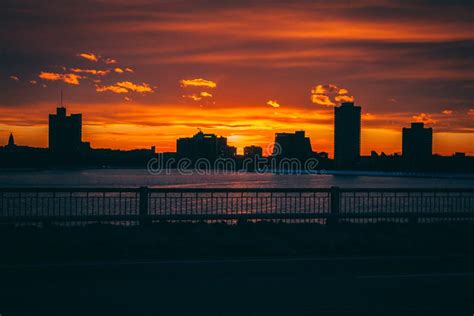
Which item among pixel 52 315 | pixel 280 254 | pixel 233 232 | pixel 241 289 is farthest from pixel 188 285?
pixel 233 232

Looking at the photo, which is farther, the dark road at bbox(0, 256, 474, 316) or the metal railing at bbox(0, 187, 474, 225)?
the metal railing at bbox(0, 187, 474, 225)

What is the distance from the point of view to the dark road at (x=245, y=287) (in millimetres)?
8609

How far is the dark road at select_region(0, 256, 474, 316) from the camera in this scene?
8609mm

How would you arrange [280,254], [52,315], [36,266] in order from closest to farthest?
[52,315] → [36,266] → [280,254]

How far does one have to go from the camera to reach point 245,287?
401 inches

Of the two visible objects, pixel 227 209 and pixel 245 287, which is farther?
pixel 227 209

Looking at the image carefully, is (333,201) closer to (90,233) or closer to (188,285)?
(90,233)

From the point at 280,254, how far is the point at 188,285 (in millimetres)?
4515

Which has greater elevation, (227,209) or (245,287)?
(227,209)

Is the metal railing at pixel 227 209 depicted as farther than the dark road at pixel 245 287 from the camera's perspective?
Yes

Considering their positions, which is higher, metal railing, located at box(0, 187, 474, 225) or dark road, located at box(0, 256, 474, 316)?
metal railing, located at box(0, 187, 474, 225)

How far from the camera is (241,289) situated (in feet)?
32.9

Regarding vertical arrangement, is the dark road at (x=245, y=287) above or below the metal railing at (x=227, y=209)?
below

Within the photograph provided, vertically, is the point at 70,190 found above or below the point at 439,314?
above
